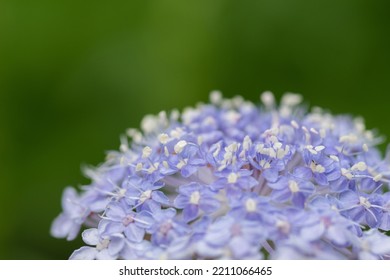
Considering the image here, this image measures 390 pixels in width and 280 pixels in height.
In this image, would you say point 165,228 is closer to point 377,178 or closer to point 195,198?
point 195,198

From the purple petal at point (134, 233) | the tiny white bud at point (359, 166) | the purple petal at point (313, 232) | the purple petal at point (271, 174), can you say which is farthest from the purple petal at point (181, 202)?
the tiny white bud at point (359, 166)

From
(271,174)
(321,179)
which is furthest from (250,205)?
(321,179)

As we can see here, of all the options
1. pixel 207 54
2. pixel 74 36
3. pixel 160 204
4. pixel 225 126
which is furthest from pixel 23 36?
pixel 160 204

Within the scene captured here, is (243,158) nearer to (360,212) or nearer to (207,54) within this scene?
(360,212)

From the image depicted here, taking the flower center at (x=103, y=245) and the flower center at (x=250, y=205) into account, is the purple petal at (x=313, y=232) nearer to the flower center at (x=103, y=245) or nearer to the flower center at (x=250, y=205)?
the flower center at (x=250, y=205)

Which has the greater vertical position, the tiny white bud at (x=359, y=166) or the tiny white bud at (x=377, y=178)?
the tiny white bud at (x=359, y=166)

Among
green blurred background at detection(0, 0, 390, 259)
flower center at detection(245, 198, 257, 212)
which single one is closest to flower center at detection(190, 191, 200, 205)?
flower center at detection(245, 198, 257, 212)

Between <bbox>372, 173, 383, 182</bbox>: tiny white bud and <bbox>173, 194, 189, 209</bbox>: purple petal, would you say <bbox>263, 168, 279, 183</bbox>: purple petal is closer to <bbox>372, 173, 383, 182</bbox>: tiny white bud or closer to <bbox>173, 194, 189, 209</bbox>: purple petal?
<bbox>173, 194, 189, 209</bbox>: purple petal
